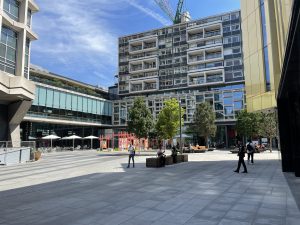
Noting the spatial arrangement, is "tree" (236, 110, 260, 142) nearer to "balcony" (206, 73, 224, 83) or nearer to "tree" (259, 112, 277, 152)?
"tree" (259, 112, 277, 152)

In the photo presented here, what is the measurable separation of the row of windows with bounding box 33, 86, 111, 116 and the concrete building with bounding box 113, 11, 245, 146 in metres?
5.64

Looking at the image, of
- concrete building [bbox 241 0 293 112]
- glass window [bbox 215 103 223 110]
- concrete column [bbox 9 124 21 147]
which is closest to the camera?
concrete building [bbox 241 0 293 112]

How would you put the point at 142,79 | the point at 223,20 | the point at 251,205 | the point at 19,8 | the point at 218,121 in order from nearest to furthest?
the point at 251,205, the point at 19,8, the point at 218,121, the point at 223,20, the point at 142,79

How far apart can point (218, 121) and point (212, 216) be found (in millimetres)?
52839

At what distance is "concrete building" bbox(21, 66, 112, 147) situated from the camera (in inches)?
1920

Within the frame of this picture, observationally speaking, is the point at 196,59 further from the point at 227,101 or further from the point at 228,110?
the point at 228,110

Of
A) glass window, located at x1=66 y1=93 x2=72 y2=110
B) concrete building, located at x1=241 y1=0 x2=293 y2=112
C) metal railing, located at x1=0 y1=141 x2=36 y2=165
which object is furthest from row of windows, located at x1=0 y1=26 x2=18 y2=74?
glass window, located at x1=66 y1=93 x2=72 y2=110

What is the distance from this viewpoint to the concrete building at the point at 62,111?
4878 cm

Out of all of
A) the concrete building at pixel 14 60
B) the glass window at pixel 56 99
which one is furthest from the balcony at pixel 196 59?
the concrete building at pixel 14 60

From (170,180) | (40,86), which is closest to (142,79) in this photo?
(40,86)

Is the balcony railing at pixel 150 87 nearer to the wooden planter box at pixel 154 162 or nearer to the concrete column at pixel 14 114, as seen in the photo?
the concrete column at pixel 14 114

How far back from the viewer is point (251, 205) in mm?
8148

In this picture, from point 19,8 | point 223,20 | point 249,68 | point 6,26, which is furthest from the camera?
point 223,20

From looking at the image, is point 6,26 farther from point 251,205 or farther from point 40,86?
point 251,205
